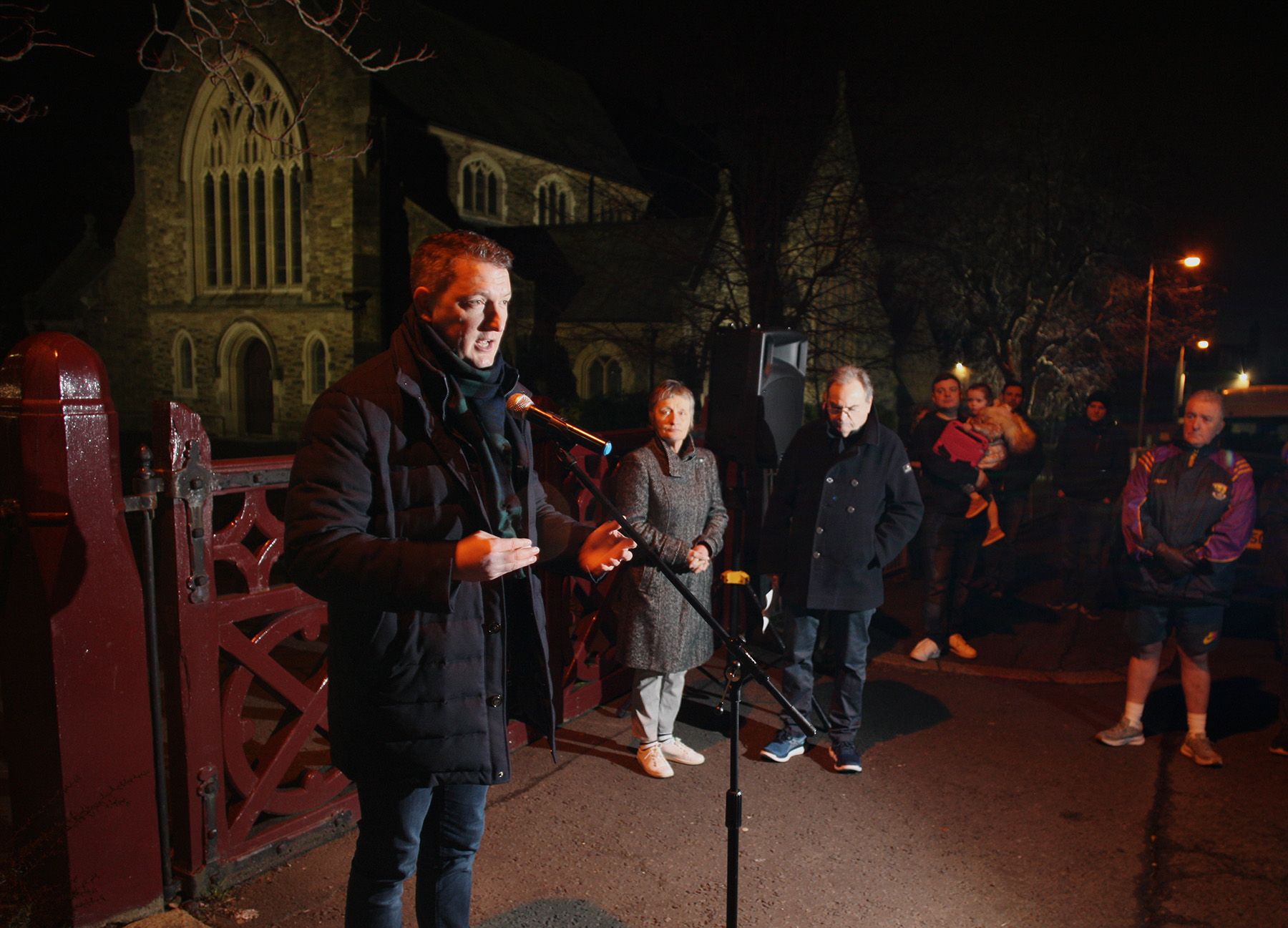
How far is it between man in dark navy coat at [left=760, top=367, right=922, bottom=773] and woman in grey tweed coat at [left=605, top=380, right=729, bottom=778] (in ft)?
1.49

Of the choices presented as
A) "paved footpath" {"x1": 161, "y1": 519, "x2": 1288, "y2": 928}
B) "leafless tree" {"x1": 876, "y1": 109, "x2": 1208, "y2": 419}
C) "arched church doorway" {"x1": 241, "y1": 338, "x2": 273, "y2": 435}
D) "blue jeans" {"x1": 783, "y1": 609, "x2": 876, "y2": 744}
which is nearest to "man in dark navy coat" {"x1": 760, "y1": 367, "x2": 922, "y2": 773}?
"blue jeans" {"x1": 783, "y1": 609, "x2": 876, "y2": 744}

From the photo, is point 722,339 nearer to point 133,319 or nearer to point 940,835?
point 940,835

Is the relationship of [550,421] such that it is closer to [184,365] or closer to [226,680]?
[226,680]

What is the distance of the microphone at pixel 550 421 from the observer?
93.2 inches

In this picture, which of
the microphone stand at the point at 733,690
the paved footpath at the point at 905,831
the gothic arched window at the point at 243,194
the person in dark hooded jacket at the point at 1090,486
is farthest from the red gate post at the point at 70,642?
the gothic arched window at the point at 243,194

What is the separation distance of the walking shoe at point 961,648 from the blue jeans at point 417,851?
15.8 feet

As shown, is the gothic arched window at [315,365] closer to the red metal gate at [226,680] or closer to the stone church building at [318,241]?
the stone church building at [318,241]

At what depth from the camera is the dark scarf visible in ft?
7.42

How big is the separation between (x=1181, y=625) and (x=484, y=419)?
13.2 feet

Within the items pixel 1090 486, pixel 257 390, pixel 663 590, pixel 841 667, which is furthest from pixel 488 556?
pixel 257 390

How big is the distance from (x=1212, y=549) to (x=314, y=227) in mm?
27570

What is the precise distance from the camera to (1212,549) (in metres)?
4.66

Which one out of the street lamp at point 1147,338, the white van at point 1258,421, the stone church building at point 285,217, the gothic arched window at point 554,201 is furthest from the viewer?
the gothic arched window at point 554,201

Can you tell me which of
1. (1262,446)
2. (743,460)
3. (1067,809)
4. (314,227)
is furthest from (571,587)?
(314,227)
